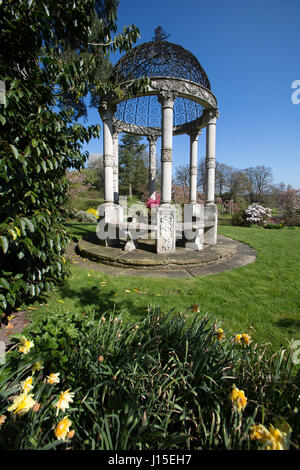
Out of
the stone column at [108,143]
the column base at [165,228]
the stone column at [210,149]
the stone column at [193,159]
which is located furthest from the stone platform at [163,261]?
the stone column at [193,159]

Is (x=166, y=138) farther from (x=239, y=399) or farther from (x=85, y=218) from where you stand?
(x=85, y=218)

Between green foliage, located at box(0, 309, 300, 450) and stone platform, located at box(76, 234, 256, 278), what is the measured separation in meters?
2.90

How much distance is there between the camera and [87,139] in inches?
124

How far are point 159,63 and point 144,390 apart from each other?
8.51 meters

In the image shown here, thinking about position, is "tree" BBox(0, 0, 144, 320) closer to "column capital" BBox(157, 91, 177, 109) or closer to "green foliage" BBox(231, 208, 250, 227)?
"column capital" BBox(157, 91, 177, 109)

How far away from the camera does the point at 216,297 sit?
12.5 feet

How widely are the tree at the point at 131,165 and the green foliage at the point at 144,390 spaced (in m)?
34.6

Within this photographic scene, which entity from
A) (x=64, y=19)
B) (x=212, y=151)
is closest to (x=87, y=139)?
(x=64, y=19)

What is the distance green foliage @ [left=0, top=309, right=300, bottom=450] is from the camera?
1290 millimetres

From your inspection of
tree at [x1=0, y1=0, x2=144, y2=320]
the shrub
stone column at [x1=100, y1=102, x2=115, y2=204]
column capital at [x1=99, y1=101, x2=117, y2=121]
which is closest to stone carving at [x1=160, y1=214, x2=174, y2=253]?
stone column at [x1=100, y1=102, x2=115, y2=204]

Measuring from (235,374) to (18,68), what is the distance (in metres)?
4.09

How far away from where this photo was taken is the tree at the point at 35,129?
1.99 meters

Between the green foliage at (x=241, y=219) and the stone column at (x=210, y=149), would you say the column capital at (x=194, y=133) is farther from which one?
the green foliage at (x=241, y=219)
